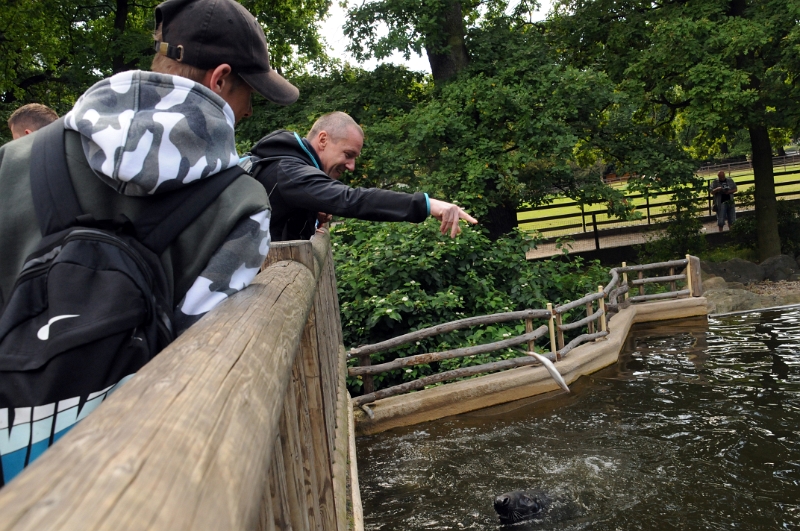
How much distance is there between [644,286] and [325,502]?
553 inches

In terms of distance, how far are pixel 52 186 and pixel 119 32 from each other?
54.2ft

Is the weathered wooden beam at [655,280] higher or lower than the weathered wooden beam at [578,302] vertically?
lower

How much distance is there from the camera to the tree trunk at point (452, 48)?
→ 602 inches

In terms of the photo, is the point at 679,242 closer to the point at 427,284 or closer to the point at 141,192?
the point at 427,284

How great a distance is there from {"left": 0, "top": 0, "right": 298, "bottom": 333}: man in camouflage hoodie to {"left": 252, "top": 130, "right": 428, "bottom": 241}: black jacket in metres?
1.09

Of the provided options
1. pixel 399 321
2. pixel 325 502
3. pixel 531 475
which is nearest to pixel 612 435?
pixel 531 475

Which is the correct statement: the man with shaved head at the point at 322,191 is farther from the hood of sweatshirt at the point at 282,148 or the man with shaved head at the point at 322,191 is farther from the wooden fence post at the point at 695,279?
the wooden fence post at the point at 695,279

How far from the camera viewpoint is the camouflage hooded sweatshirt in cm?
138

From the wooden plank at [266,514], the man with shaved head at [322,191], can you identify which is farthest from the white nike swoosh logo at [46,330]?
the man with shaved head at [322,191]

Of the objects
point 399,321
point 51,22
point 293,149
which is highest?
point 51,22

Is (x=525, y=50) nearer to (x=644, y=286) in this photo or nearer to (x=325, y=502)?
(x=644, y=286)

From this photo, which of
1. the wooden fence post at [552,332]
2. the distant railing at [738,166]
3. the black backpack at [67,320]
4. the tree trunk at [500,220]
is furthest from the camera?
the distant railing at [738,166]

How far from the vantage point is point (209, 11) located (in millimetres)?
1718

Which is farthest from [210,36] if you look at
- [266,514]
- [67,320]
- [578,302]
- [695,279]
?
[695,279]
